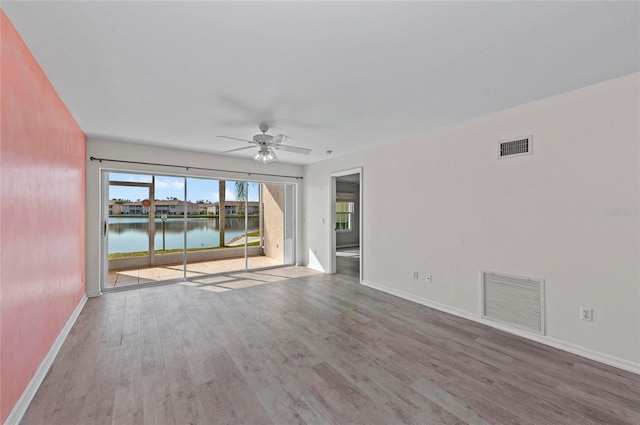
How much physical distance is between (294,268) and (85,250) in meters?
4.00

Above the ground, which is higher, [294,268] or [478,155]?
[478,155]

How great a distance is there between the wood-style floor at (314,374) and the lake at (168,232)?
184cm

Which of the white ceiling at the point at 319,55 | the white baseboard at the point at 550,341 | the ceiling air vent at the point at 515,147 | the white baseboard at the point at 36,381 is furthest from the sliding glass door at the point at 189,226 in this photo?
the ceiling air vent at the point at 515,147

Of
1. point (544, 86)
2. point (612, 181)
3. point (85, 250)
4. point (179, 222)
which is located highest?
point (544, 86)

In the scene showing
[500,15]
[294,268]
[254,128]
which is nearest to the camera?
[500,15]

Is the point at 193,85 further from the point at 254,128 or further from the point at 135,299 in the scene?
the point at 135,299

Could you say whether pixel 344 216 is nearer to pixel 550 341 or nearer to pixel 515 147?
pixel 515 147

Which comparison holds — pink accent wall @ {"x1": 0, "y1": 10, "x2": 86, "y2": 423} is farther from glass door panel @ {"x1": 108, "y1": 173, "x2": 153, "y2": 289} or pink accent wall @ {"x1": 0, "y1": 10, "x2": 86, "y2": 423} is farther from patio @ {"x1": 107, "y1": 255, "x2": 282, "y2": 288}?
patio @ {"x1": 107, "y1": 255, "x2": 282, "y2": 288}

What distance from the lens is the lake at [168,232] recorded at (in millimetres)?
5117

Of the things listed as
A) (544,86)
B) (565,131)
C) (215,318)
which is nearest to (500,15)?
(544,86)

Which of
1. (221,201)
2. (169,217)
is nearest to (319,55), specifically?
(221,201)

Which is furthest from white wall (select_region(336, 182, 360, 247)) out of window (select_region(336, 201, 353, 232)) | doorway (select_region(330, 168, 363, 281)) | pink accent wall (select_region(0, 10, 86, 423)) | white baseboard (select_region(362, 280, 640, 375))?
pink accent wall (select_region(0, 10, 86, 423))

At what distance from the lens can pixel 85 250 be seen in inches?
167

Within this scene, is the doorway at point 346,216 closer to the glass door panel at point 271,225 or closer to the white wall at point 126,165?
the glass door panel at point 271,225
